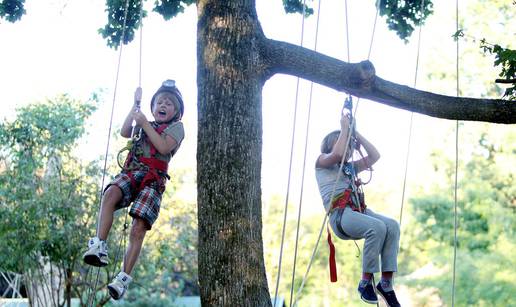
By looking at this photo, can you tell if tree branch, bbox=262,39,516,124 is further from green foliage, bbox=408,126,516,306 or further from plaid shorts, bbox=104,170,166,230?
green foliage, bbox=408,126,516,306

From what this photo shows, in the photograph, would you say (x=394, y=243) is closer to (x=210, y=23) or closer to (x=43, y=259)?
(x=210, y=23)

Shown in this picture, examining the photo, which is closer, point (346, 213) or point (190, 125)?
point (346, 213)

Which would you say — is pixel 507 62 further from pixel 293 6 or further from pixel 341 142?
pixel 293 6

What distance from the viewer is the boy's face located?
207 inches

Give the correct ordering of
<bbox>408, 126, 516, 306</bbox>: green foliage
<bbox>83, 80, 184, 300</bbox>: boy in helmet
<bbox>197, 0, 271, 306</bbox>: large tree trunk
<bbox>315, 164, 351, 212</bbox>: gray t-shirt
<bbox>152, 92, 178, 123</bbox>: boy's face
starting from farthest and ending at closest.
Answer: <bbox>408, 126, 516, 306</bbox>: green foliage < <bbox>315, 164, 351, 212</bbox>: gray t-shirt < <bbox>152, 92, 178, 123</bbox>: boy's face < <bbox>83, 80, 184, 300</bbox>: boy in helmet < <bbox>197, 0, 271, 306</bbox>: large tree trunk

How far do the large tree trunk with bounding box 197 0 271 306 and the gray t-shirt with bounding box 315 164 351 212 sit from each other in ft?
3.43

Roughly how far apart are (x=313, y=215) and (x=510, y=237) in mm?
6817

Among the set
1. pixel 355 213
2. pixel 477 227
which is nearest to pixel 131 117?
pixel 355 213

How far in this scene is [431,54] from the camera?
2406cm

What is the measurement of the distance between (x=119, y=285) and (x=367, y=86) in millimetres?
1704

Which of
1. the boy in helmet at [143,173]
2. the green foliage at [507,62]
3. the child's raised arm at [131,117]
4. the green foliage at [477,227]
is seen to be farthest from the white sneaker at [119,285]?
the green foliage at [477,227]

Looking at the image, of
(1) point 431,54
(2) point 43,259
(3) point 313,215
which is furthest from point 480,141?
(2) point 43,259

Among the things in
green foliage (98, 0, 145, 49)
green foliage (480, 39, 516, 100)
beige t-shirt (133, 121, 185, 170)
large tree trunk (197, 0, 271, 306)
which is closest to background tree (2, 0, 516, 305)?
large tree trunk (197, 0, 271, 306)

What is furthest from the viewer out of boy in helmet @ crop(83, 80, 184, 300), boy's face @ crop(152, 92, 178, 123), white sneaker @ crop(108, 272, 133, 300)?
boy's face @ crop(152, 92, 178, 123)
